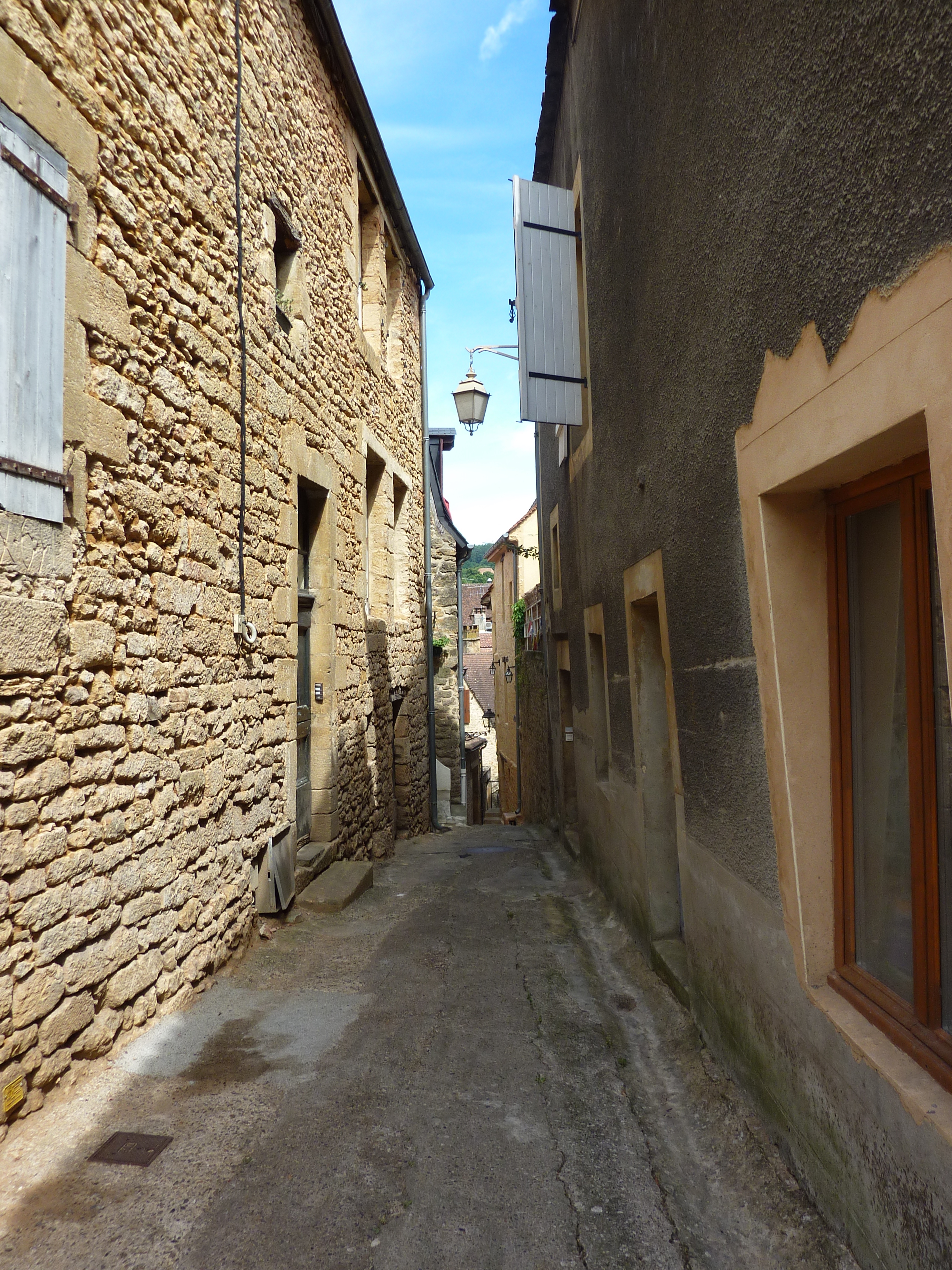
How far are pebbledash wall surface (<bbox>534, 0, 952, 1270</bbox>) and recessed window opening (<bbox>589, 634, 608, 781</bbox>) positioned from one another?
62.2 inches

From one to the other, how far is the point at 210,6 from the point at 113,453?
8.83ft

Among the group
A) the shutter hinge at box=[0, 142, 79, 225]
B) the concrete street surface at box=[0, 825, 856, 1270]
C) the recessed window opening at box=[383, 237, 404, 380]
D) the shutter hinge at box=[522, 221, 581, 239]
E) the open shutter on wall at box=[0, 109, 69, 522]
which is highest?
the recessed window opening at box=[383, 237, 404, 380]

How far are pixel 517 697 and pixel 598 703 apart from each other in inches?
294

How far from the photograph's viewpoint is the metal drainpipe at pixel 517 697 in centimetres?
1398

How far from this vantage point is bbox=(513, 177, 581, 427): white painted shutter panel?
6.00 meters

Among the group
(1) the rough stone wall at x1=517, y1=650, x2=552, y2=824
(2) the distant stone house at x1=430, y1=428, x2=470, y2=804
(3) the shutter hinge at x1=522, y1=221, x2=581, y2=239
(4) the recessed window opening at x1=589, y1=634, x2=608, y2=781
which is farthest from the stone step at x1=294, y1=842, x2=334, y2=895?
(2) the distant stone house at x1=430, y1=428, x2=470, y2=804

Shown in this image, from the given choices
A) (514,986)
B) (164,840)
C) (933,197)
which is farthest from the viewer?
(514,986)

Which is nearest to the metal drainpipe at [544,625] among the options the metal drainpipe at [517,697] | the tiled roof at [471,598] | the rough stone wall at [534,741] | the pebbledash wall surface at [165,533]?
the rough stone wall at [534,741]

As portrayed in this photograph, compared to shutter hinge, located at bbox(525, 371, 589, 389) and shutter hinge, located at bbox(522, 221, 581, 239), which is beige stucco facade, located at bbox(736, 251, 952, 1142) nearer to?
shutter hinge, located at bbox(525, 371, 589, 389)

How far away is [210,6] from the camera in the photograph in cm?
427

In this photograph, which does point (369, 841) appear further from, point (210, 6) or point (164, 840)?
point (210, 6)

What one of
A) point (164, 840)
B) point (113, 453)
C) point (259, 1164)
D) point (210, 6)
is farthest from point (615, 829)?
point (210, 6)

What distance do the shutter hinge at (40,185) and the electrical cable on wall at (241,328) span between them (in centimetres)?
157

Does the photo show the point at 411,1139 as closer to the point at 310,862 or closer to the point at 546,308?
the point at 310,862
